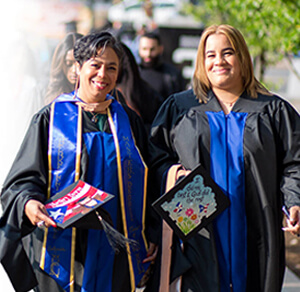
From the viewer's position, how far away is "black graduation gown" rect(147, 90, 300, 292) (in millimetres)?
2689

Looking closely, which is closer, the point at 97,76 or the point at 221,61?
the point at 97,76

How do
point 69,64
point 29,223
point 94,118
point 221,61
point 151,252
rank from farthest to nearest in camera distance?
1. point 69,64
2. point 151,252
3. point 221,61
4. point 94,118
5. point 29,223

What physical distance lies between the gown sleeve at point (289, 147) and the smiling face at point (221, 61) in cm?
35

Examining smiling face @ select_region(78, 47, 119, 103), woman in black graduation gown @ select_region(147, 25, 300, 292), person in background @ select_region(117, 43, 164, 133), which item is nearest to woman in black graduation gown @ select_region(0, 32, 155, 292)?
smiling face @ select_region(78, 47, 119, 103)

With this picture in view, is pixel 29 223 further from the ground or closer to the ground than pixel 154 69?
closer to the ground

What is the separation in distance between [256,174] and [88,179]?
950 mm

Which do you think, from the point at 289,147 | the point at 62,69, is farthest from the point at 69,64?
the point at 289,147

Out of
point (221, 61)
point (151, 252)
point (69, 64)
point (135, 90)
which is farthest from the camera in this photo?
point (135, 90)

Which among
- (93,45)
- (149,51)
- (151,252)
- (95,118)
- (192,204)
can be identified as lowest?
(151,252)

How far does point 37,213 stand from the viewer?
7.46ft

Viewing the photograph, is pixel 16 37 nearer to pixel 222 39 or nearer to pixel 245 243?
pixel 222 39

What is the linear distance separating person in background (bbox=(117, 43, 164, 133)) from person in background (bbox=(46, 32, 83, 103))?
0.77 m

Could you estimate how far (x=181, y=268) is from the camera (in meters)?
2.73

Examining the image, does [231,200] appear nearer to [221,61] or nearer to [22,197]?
[221,61]
